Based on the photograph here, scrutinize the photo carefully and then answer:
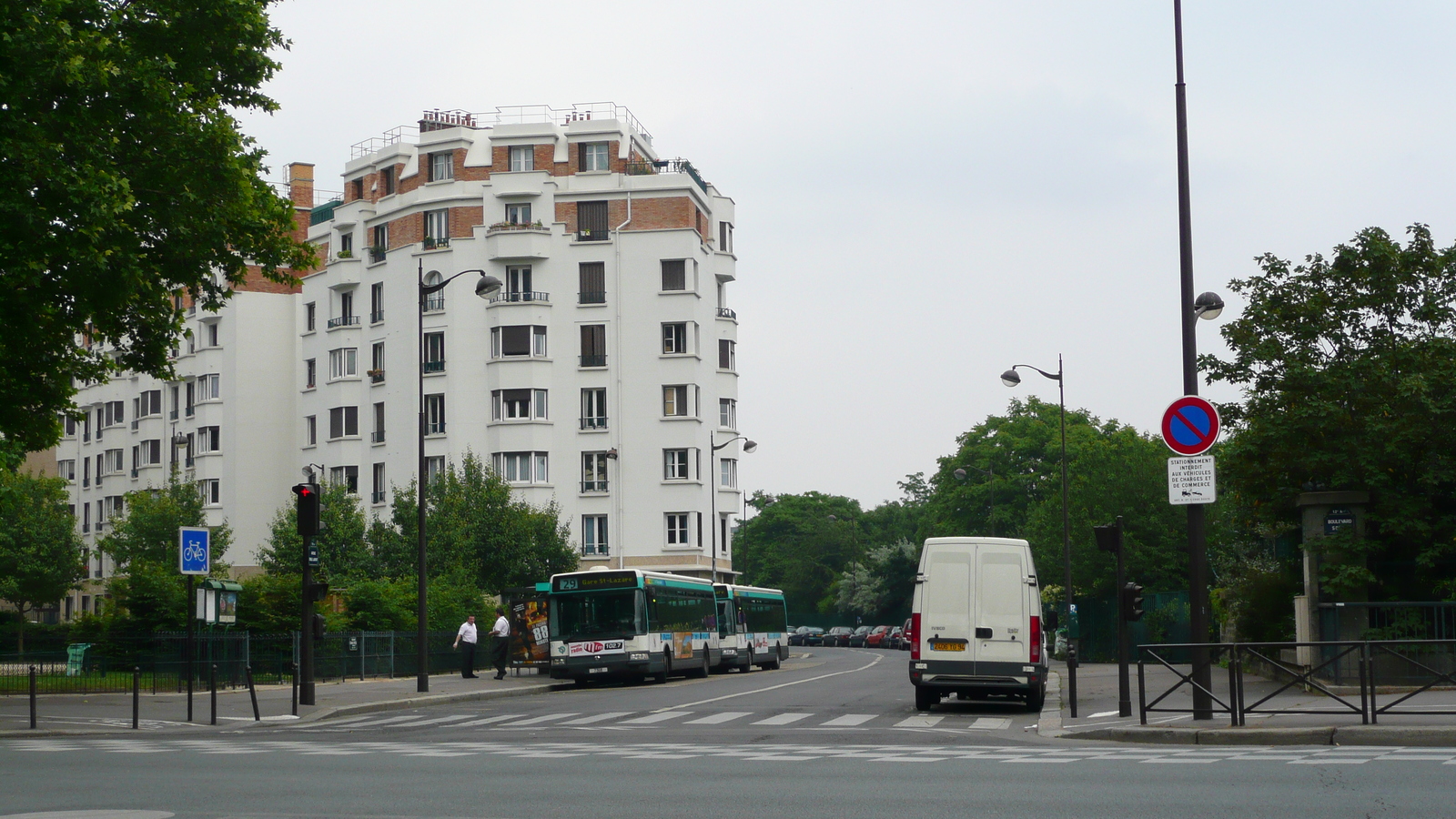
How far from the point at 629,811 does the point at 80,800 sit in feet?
14.1

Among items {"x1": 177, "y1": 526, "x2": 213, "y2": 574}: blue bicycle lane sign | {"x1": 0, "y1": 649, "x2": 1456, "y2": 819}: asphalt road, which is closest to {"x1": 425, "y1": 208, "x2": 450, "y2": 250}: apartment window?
{"x1": 177, "y1": 526, "x2": 213, "y2": 574}: blue bicycle lane sign

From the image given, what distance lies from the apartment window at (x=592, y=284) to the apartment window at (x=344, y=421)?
1326 cm

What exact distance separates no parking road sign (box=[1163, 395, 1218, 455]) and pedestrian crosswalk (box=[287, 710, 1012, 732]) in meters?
4.39

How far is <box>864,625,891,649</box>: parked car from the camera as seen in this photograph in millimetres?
88625

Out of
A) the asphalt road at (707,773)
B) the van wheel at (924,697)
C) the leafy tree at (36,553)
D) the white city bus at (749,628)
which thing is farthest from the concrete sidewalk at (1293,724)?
the leafy tree at (36,553)

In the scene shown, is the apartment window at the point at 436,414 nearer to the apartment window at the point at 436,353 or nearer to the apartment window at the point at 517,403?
the apartment window at the point at 436,353

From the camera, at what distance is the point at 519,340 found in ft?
228

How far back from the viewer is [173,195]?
2145 cm

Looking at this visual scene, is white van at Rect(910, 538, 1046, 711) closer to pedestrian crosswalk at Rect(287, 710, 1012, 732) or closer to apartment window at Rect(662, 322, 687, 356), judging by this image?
pedestrian crosswalk at Rect(287, 710, 1012, 732)

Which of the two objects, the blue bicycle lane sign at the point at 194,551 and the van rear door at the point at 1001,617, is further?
the blue bicycle lane sign at the point at 194,551

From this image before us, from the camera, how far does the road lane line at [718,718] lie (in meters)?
21.1

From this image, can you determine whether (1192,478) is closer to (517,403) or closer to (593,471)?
(593,471)

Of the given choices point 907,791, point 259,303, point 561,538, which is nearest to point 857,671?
point 561,538

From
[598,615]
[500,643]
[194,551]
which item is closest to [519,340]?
[500,643]
